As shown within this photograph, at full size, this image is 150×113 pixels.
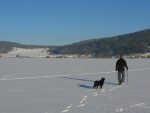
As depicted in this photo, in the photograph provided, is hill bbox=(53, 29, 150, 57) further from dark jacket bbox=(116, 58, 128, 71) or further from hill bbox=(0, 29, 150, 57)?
dark jacket bbox=(116, 58, 128, 71)

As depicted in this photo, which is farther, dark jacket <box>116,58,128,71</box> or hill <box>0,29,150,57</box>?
hill <box>0,29,150,57</box>

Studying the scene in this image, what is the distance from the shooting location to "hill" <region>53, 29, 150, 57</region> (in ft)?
424

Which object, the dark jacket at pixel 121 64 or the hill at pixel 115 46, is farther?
the hill at pixel 115 46

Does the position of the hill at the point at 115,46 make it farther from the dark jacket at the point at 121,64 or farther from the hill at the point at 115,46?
the dark jacket at the point at 121,64

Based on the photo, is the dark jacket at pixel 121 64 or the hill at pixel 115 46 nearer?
the dark jacket at pixel 121 64

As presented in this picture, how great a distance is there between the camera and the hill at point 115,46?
12930 cm

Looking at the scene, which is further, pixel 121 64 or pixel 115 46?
pixel 115 46

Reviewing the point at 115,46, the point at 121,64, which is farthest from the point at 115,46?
the point at 121,64

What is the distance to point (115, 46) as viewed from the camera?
13488cm

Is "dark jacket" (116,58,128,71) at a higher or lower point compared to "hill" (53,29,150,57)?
lower

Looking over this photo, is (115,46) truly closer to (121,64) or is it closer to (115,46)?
(115,46)

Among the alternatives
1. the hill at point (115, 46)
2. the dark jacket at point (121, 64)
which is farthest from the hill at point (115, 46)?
the dark jacket at point (121, 64)

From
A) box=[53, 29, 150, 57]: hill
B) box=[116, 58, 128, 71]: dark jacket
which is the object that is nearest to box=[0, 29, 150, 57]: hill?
box=[53, 29, 150, 57]: hill

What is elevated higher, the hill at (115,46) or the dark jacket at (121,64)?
the hill at (115,46)
